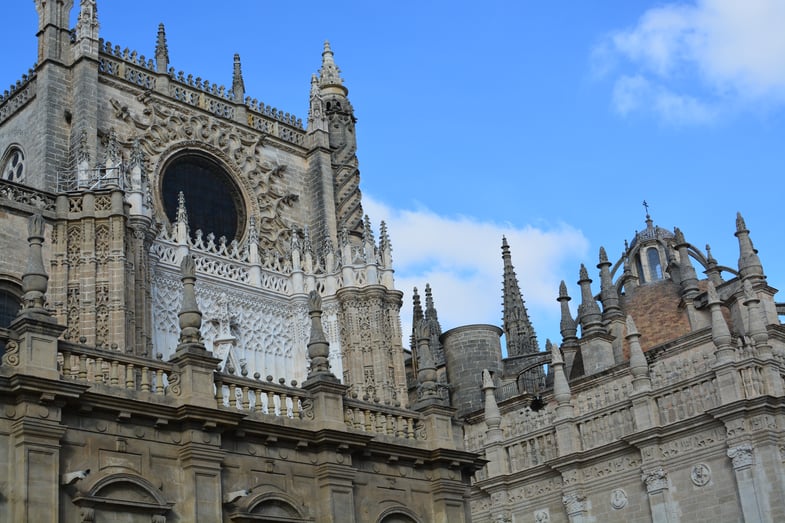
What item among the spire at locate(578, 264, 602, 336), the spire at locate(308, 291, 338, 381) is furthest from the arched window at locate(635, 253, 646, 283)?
the spire at locate(308, 291, 338, 381)

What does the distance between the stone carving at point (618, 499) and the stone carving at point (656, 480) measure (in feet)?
2.89

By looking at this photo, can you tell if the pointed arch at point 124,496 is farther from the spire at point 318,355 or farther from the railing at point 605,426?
the railing at point 605,426

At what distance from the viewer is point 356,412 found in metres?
18.6

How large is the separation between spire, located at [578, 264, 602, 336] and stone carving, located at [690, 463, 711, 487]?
10.4 metres

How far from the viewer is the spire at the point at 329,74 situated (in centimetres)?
3791

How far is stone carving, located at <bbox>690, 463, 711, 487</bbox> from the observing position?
2570 cm

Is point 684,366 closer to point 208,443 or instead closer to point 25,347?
point 208,443

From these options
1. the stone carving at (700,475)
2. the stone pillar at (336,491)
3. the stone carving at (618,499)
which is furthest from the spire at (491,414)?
the stone pillar at (336,491)

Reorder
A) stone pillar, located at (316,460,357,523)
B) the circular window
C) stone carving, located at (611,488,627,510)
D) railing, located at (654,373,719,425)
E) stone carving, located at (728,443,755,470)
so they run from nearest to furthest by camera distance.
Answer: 1. stone pillar, located at (316,460,357,523)
2. stone carving, located at (728,443,755,470)
3. railing, located at (654,373,719,425)
4. stone carving, located at (611,488,627,510)
5. the circular window

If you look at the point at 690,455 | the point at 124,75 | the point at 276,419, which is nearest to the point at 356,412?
the point at 276,419

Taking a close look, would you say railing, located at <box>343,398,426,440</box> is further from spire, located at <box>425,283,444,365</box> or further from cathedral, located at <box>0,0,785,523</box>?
spire, located at <box>425,283,444,365</box>

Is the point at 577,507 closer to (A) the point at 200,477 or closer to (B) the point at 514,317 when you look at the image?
(A) the point at 200,477

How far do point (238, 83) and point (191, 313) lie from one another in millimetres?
18945

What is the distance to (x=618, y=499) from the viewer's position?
2745cm
